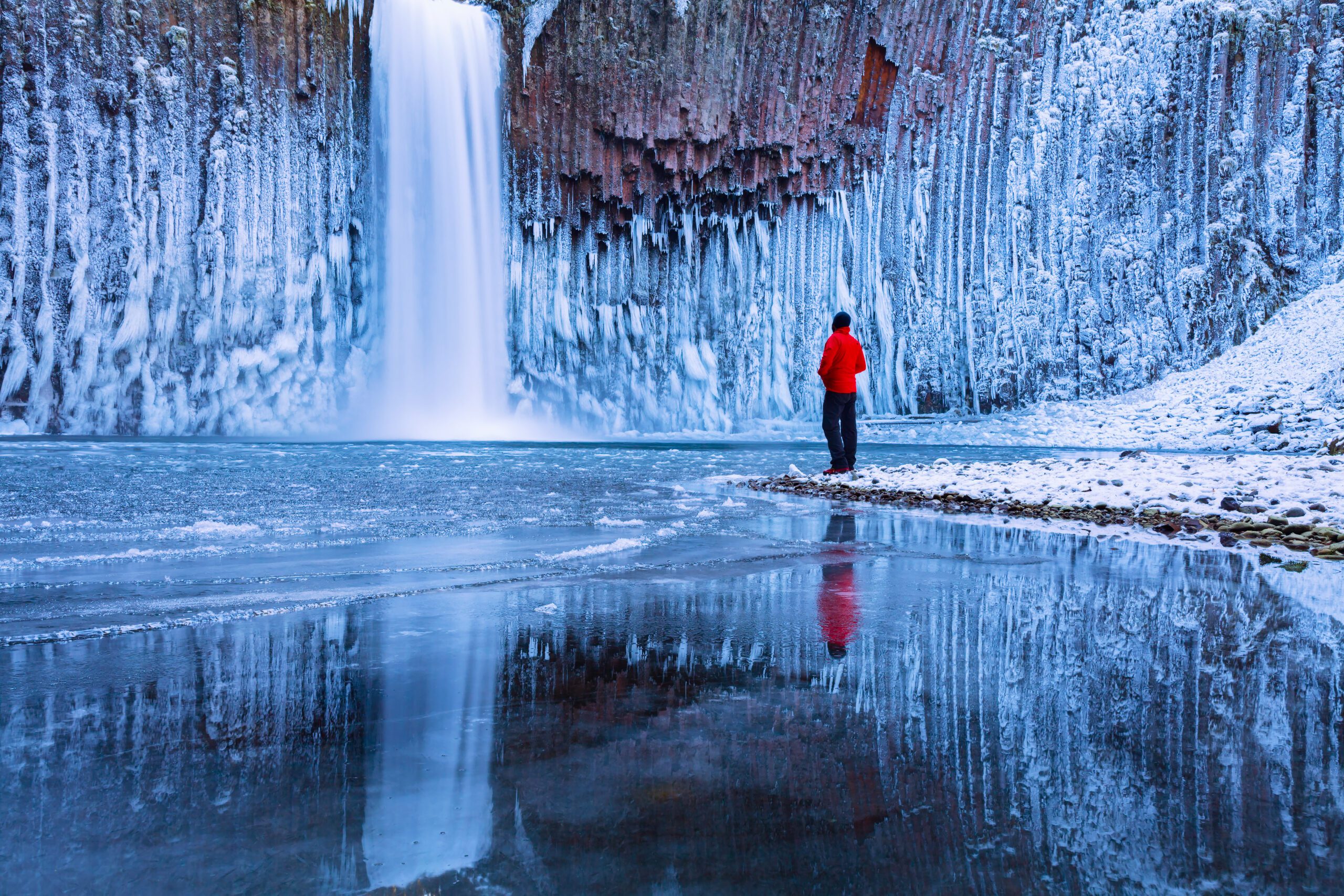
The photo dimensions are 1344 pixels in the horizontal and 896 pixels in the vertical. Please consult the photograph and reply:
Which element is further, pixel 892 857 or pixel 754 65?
pixel 754 65

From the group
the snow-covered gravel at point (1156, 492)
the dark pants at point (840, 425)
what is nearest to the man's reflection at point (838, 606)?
the snow-covered gravel at point (1156, 492)

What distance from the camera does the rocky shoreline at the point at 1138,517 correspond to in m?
3.70

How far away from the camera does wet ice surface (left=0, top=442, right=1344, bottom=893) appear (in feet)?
3.45

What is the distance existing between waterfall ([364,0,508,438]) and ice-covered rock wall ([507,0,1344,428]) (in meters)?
0.90

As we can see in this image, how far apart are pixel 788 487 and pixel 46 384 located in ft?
53.6

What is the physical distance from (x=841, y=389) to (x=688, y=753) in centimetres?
668

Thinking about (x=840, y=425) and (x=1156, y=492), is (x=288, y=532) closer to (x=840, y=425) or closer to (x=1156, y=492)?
(x=1156, y=492)

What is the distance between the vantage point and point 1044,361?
1958 cm

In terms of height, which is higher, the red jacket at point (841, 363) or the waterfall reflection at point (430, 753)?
the red jacket at point (841, 363)

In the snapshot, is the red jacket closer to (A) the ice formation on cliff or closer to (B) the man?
(B) the man

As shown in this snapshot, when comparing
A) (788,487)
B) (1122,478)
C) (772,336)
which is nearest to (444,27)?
(772,336)

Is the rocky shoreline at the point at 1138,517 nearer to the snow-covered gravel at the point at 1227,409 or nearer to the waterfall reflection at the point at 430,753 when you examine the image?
the waterfall reflection at the point at 430,753

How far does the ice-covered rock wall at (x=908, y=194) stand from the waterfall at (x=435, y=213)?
35.4 inches

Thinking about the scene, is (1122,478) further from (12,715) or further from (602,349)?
(602,349)
